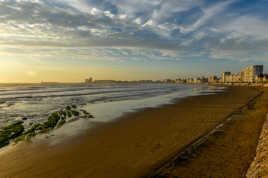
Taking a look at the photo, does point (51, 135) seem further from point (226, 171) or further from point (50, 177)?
point (226, 171)

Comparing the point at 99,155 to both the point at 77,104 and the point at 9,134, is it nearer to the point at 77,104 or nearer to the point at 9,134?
the point at 9,134

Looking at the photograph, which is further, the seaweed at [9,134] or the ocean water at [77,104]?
the ocean water at [77,104]

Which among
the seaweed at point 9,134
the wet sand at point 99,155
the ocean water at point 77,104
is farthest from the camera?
the ocean water at point 77,104

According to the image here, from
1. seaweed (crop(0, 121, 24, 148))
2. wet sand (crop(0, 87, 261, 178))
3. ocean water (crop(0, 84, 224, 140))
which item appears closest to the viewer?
wet sand (crop(0, 87, 261, 178))

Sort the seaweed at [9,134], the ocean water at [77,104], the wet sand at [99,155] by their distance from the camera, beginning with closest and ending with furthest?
1. the wet sand at [99,155]
2. the seaweed at [9,134]
3. the ocean water at [77,104]

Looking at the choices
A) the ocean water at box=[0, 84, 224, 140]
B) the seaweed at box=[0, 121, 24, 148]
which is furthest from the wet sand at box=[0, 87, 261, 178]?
the ocean water at box=[0, 84, 224, 140]

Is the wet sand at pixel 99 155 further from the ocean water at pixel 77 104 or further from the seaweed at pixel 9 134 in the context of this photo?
the ocean water at pixel 77 104

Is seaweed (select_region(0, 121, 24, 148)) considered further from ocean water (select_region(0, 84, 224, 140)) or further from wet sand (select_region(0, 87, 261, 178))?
ocean water (select_region(0, 84, 224, 140))

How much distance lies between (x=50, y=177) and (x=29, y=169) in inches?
50.5

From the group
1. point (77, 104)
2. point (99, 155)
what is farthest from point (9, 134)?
point (77, 104)

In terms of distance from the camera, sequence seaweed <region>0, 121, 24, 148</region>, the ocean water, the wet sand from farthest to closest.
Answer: the ocean water < seaweed <region>0, 121, 24, 148</region> < the wet sand

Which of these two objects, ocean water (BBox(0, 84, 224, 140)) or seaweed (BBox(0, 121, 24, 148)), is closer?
seaweed (BBox(0, 121, 24, 148))

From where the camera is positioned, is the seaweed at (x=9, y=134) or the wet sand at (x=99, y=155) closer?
the wet sand at (x=99, y=155)

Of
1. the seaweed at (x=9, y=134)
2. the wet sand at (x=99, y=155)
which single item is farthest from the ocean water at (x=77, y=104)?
the wet sand at (x=99, y=155)
